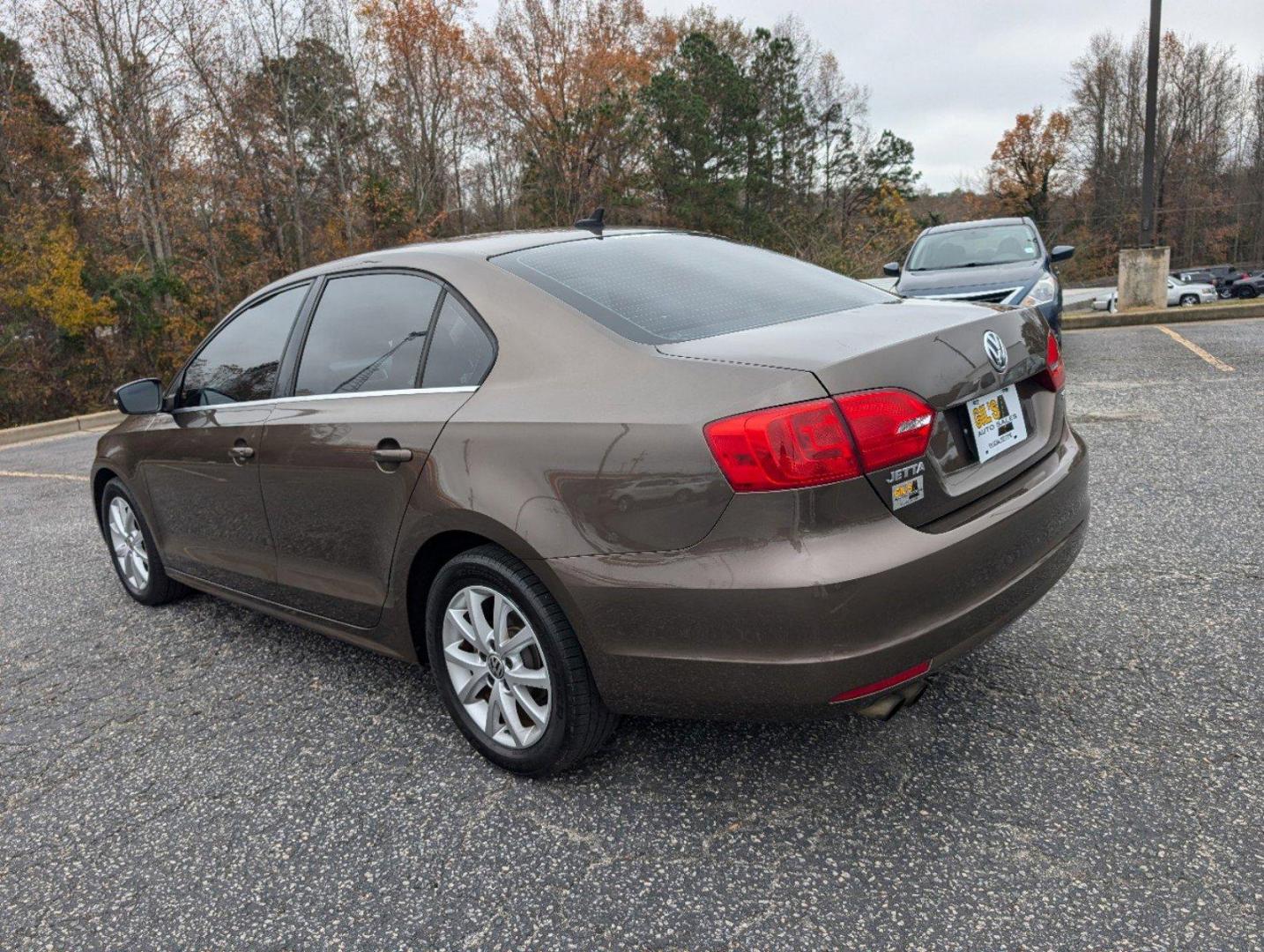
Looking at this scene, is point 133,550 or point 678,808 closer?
point 678,808

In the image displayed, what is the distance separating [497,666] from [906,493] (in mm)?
1241

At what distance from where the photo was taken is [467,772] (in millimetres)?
2760

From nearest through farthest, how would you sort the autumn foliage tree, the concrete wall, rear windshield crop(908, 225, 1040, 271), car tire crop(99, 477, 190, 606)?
car tire crop(99, 477, 190, 606)
rear windshield crop(908, 225, 1040, 271)
the concrete wall
the autumn foliage tree

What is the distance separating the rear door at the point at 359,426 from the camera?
108 inches

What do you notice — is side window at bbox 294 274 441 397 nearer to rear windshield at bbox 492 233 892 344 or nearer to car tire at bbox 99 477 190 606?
rear windshield at bbox 492 233 892 344

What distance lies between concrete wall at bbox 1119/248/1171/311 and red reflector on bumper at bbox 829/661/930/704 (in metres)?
15.6

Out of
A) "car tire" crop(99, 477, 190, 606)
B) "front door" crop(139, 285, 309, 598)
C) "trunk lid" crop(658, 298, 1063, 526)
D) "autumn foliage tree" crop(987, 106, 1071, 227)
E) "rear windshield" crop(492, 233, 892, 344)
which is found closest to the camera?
"trunk lid" crop(658, 298, 1063, 526)

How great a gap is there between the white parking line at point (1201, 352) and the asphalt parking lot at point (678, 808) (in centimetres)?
600

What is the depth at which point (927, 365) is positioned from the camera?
2260mm

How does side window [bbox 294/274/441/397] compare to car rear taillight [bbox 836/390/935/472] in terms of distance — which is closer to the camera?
car rear taillight [bbox 836/390/935/472]

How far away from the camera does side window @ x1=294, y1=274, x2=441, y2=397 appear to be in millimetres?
2910

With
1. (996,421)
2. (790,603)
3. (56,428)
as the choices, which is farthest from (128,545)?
(56,428)

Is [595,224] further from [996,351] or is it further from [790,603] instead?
[790,603]

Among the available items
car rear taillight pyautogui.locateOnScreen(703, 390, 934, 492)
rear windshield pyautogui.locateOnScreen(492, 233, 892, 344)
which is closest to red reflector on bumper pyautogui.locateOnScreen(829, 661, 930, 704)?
car rear taillight pyautogui.locateOnScreen(703, 390, 934, 492)
